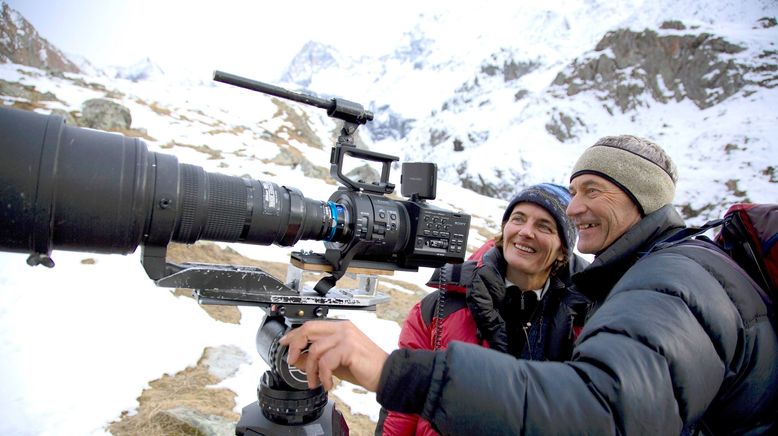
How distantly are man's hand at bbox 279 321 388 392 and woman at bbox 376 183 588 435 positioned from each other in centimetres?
128

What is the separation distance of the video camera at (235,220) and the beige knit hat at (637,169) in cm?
79

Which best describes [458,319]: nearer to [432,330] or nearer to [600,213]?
[432,330]

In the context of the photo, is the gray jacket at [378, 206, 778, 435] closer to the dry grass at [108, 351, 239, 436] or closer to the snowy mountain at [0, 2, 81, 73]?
the dry grass at [108, 351, 239, 436]

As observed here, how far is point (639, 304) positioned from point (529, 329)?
149 centimetres

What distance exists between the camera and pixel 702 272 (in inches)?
46.4

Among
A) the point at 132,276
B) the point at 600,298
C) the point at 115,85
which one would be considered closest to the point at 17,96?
the point at 115,85

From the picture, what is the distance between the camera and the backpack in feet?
4.26

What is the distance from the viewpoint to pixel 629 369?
98cm

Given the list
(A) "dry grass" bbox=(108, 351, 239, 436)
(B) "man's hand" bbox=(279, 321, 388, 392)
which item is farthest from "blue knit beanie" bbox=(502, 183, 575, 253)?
(A) "dry grass" bbox=(108, 351, 239, 436)

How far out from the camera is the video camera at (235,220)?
1459 millimetres

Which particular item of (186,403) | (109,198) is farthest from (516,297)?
(186,403)

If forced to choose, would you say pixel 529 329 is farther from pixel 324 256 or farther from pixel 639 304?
pixel 639 304

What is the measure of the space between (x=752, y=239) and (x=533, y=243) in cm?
130

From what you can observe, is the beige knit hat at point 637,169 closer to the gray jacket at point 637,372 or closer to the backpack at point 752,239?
the backpack at point 752,239
